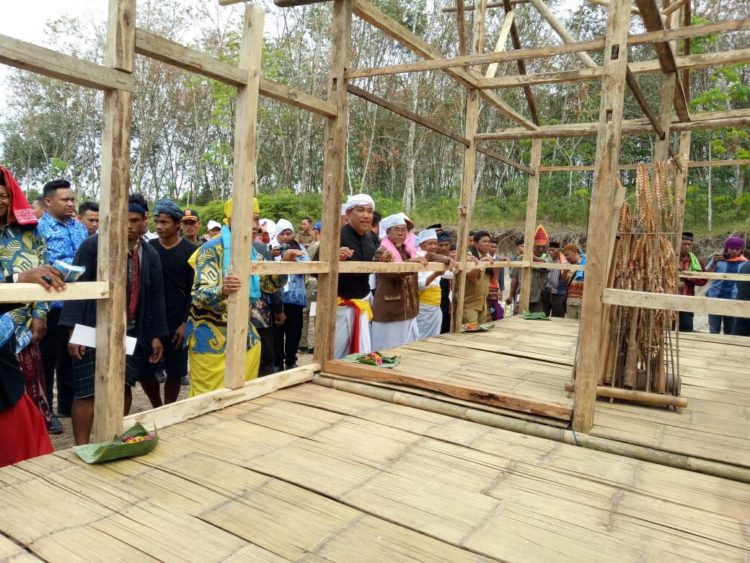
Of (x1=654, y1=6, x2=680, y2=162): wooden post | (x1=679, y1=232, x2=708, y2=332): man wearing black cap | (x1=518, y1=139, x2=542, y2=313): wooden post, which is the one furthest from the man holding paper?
(x1=679, y1=232, x2=708, y2=332): man wearing black cap

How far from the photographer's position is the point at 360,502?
180 cm

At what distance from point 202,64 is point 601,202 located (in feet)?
6.30

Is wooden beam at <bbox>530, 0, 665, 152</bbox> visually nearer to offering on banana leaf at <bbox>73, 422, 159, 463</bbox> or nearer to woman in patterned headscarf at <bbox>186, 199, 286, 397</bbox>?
woman in patterned headscarf at <bbox>186, 199, 286, 397</bbox>

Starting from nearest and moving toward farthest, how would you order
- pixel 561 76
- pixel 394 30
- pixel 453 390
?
pixel 453 390, pixel 561 76, pixel 394 30

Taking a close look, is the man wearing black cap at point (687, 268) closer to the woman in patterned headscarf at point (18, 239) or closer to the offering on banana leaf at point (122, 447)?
the offering on banana leaf at point (122, 447)

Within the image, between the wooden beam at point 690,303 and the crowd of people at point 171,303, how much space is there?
1.66m

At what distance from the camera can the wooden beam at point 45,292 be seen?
1698 mm

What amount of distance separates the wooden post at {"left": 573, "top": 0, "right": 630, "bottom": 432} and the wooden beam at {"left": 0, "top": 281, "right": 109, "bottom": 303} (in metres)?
2.08

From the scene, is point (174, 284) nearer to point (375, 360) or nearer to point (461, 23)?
point (375, 360)

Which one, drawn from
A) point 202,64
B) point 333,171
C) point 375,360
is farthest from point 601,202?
point 202,64

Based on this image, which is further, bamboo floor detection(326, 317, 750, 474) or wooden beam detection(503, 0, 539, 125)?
wooden beam detection(503, 0, 539, 125)

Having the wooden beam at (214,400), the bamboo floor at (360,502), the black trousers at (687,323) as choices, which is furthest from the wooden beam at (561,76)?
the black trousers at (687,323)

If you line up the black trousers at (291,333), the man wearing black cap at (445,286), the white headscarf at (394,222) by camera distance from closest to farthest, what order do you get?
the white headscarf at (394,222)
the black trousers at (291,333)
the man wearing black cap at (445,286)

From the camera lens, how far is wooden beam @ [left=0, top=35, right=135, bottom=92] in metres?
1.67
